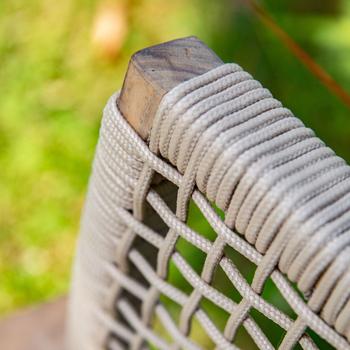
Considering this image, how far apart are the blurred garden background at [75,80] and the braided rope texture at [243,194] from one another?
1028mm

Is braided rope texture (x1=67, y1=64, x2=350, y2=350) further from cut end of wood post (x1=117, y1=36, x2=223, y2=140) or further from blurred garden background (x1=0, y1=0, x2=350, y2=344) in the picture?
blurred garden background (x1=0, y1=0, x2=350, y2=344)

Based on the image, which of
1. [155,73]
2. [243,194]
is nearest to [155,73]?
[155,73]

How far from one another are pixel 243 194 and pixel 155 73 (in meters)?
0.12

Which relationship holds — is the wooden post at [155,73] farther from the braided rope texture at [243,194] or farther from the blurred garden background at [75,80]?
the blurred garden background at [75,80]

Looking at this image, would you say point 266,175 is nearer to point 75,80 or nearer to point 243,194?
point 243,194

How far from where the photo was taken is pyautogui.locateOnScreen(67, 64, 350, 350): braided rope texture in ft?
1.52

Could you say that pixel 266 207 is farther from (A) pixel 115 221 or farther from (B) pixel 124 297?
(B) pixel 124 297

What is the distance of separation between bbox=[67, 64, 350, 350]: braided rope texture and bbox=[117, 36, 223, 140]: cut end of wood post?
1 cm

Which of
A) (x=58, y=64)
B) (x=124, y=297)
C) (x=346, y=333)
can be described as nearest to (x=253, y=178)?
(x=346, y=333)

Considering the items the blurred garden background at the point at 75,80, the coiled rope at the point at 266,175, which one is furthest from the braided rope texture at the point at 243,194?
the blurred garden background at the point at 75,80

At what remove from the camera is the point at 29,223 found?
1.67 m

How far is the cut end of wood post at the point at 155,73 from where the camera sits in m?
0.52

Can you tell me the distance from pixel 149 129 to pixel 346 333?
0.69 ft

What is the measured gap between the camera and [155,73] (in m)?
0.52
